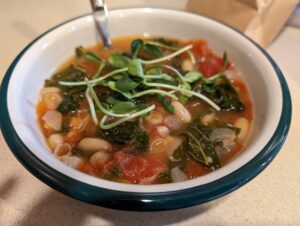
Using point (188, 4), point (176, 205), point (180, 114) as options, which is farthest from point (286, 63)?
point (176, 205)

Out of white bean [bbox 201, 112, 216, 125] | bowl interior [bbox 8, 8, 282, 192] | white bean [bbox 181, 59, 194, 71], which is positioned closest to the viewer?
bowl interior [bbox 8, 8, 282, 192]

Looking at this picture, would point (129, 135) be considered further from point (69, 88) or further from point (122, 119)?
point (69, 88)

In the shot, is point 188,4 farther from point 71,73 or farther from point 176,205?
point 176,205

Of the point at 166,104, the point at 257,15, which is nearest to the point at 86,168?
the point at 166,104

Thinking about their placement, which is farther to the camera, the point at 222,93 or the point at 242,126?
the point at 222,93

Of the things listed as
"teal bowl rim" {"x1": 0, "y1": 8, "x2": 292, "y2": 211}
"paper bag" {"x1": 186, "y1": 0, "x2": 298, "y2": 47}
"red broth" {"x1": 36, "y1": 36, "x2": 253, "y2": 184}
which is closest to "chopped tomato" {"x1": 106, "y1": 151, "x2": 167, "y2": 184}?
"red broth" {"x1": 36, "y1": 36, "x2": 253, "y2": 184}

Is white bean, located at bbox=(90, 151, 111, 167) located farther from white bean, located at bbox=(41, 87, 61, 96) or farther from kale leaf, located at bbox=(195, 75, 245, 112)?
kale leaf, located at bbox=(195, 75, 245, 112)
